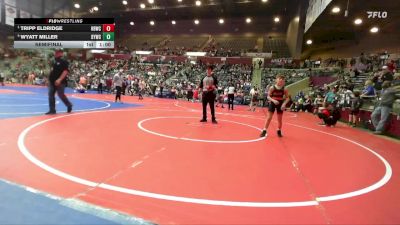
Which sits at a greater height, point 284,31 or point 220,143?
point 284,31

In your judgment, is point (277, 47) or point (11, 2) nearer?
point (11, 2)

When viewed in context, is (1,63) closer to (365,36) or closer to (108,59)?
(108,59)

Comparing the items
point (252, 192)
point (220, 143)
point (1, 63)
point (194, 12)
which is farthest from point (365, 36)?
point (1, 63)

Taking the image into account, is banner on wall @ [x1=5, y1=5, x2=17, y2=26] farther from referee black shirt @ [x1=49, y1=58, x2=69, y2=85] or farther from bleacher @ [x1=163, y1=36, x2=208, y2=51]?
referee black shirt @ [x1=49, y1=58, x2=69, y2=85]

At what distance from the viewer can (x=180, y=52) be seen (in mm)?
37844

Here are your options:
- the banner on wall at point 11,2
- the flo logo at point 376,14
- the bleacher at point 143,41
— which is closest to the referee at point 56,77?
the flo logo at point 376,14

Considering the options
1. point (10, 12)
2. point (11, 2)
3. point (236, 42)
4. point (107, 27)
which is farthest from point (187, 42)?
point (107, 27)

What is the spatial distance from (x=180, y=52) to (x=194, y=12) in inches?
215

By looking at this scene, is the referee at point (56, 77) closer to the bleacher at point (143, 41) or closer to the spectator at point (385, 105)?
the spectator at point (385, 105)

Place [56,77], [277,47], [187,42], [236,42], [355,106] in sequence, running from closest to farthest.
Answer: [56,77] → [355,106] → [277,47] → [236,42] → [187,42]
